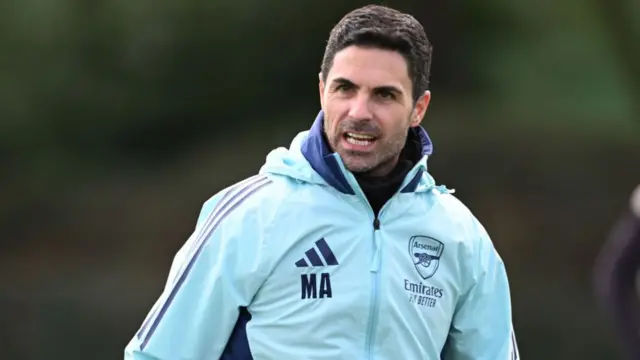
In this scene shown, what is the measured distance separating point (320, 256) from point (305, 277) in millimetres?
58

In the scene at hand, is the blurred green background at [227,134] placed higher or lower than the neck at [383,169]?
lower

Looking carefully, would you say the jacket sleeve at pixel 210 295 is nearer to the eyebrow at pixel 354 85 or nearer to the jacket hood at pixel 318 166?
the jacket hood at pixel 318 166

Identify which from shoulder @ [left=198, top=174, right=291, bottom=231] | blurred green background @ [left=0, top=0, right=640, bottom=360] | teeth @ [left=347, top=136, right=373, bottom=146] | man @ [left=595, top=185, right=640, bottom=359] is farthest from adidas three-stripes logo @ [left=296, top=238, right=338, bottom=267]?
blurred green background @ [left=0, top=0, right=640, bottom=360]

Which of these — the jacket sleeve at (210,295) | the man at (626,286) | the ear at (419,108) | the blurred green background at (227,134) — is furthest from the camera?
the blurred green background at (227,134)

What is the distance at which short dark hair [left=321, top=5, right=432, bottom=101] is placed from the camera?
106 inches

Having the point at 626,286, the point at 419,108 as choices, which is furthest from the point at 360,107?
the point at 626,286

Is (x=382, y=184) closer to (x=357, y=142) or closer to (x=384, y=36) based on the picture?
(x=357, y=142)

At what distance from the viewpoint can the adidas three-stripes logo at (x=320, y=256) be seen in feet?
8.70

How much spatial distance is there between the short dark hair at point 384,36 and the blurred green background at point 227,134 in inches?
116

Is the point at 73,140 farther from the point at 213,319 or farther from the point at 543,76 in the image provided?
the point at 213,319

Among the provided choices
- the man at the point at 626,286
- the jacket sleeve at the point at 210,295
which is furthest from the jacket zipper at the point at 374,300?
the man at the point at 626,286

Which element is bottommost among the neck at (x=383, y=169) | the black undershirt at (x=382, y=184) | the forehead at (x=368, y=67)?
the black undershirt at (x=382, y=184)

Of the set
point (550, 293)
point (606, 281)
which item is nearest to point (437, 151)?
point (550, 293)

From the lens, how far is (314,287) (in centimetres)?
265
